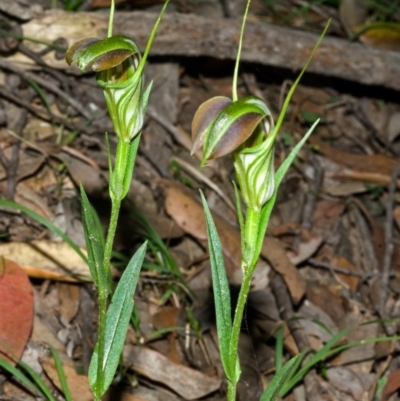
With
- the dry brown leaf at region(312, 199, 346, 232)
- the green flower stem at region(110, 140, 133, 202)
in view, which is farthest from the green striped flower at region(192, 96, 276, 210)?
the dry brown leaf at region(312, 199, 346, 232)

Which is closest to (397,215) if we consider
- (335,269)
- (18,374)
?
(335,269)

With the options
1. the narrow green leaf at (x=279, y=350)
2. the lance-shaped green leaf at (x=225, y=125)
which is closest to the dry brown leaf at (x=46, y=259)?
the narrow green leaf at (x=279, y=350)

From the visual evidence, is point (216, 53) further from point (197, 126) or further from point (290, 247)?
point (197, 126)

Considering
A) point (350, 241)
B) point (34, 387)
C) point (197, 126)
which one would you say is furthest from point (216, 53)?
point (197, 126)

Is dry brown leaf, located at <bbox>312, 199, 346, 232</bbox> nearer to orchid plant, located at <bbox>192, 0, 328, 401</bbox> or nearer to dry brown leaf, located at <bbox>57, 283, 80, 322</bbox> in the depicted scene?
dry brown leaf, located at <bbox>57, 283, 80, 322</bbox>

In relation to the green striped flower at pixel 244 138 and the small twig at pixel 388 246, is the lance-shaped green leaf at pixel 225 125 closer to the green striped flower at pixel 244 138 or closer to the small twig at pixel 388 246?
the green striped flower at pixel 244 138

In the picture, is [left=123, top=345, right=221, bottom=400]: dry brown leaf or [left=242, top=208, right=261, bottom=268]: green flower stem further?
[left=123, top=345, right=221, bottom=400]: dry brown leaf

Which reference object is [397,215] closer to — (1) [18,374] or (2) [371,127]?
(2) [371,127]
